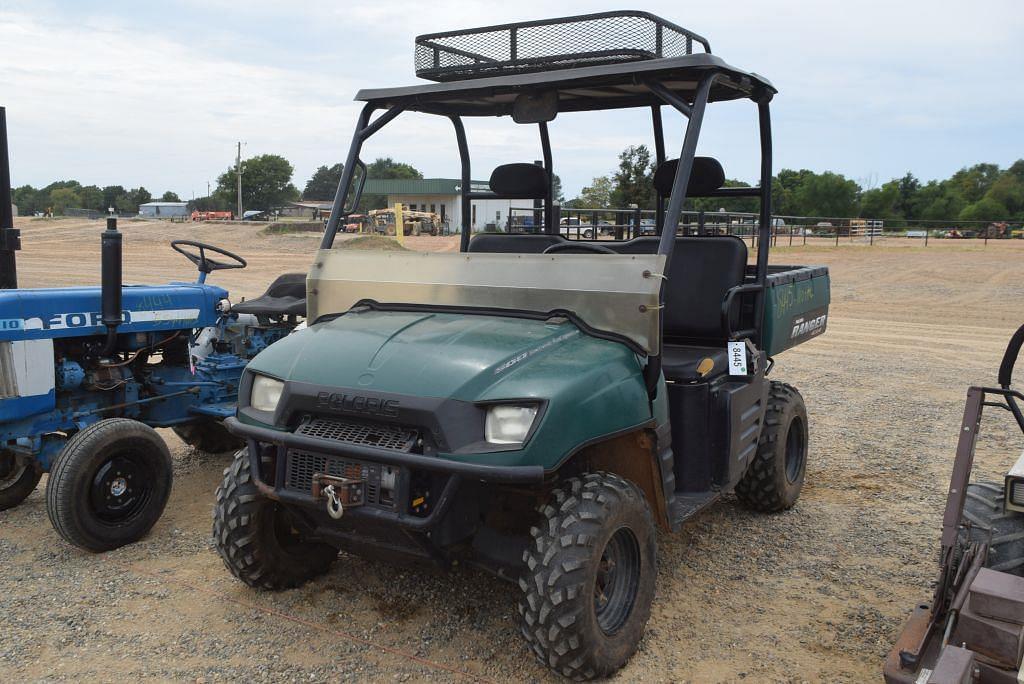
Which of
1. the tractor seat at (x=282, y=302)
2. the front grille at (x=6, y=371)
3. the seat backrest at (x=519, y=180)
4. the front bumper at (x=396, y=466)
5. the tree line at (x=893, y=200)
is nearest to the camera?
the front bumper at (x=396, y=466)

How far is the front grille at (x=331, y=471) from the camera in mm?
3148

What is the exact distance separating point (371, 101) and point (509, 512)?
86.3 inches

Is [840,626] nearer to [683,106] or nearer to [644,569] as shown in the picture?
[644,569]

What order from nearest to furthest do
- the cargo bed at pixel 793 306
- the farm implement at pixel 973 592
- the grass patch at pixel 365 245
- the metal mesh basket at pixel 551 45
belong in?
the farm implement at pixel 973 592, the metal mesh basket at pixel 551 45, the grass patch at pixel 365 245, the cargo bed at pixel 793 306

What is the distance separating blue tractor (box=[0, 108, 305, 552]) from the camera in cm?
453

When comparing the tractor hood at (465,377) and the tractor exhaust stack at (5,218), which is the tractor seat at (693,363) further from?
the tractor exhaust stack at (5,218)

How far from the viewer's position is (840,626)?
3828 millimetres

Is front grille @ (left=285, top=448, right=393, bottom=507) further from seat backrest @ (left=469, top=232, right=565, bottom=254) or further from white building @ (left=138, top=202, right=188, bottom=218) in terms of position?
white building @ (left=138, top=202, right=188, bottom=218)

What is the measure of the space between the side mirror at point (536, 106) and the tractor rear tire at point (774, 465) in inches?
81.3

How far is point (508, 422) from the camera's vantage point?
309 cm

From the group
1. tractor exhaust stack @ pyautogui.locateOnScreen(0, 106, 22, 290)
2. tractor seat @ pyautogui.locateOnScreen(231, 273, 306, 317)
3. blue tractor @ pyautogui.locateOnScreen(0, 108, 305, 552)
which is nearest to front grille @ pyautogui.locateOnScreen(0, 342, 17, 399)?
blue tractor @ pyautogui.locateOnScreen(0, 108, 305, 552)

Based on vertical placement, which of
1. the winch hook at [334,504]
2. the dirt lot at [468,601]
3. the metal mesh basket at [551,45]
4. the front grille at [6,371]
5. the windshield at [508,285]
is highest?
the metal mesh basket at [551,45]

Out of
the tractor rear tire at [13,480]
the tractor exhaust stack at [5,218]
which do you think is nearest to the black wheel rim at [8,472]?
the tractor rear tire at [13,480]

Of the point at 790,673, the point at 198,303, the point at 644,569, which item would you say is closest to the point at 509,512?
the point at 644,569
